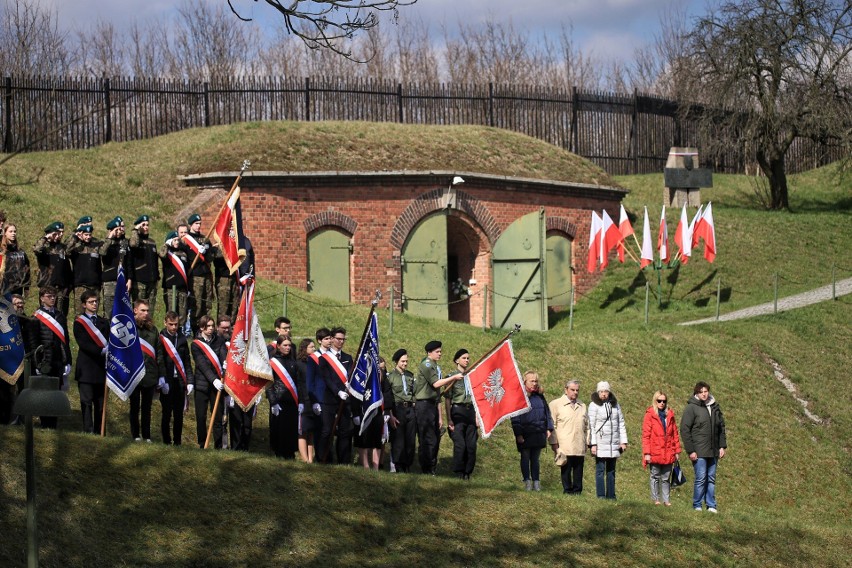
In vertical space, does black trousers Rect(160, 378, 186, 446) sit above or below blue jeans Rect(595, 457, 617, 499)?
above

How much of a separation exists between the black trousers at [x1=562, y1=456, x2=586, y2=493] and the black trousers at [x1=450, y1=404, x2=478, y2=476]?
1143 mm

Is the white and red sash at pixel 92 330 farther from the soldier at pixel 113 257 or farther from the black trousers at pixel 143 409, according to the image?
the soldier at pixel 113 257

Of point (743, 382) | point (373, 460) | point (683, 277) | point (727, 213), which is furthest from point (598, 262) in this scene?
point (373, 460)

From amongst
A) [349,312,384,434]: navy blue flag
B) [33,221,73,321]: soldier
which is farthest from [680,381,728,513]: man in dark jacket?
[33,221,73,321]: soldier

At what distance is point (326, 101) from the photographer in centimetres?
3397

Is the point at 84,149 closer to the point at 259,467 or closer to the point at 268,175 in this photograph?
the point at 268,175

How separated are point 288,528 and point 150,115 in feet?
73.0

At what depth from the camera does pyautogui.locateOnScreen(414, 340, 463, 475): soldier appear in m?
16.0

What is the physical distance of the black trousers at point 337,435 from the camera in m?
15.3

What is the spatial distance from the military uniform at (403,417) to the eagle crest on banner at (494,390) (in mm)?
958

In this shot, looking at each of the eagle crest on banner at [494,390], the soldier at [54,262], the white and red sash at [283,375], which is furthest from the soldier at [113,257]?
the eagle crest on banner at [494,390]

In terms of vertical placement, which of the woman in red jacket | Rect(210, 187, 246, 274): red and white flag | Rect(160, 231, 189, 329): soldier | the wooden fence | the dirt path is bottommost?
the woman in red jacket

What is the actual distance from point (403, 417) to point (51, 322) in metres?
4.42

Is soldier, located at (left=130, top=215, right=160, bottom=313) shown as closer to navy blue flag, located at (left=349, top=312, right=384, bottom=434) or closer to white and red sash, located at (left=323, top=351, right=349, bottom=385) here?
white and red sash, located at (left=323, top=351, right=349, bottom=385)
